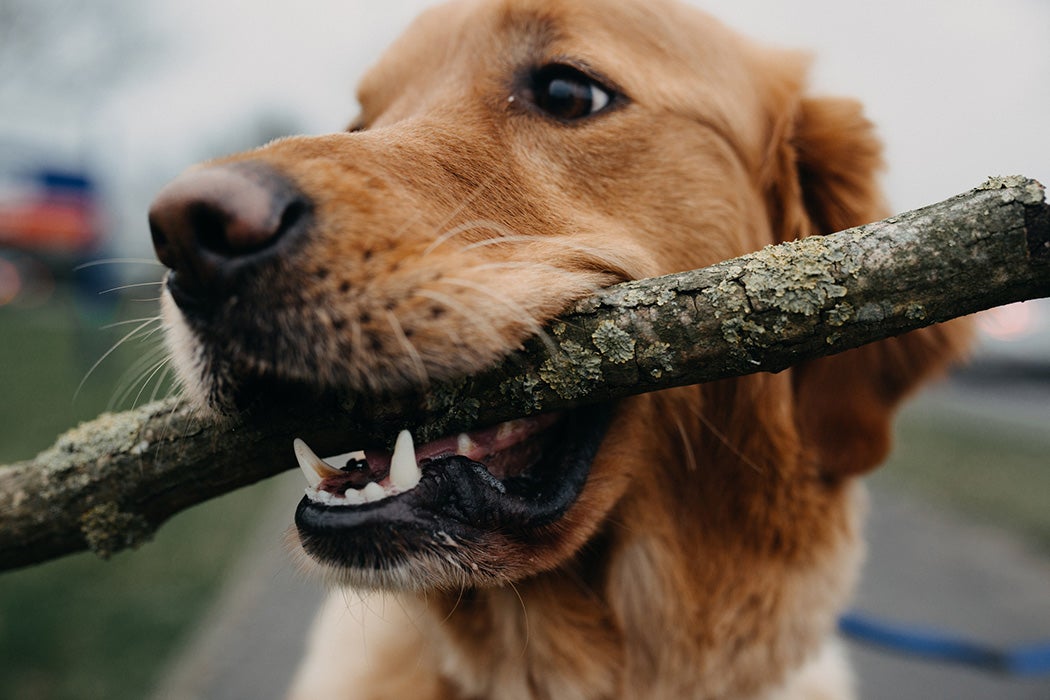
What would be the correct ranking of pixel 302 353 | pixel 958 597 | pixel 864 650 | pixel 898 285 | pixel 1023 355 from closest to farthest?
pixel 898 285
pixel 302 353
pixel 864 650
pixel 958 597
pixel 1023 355

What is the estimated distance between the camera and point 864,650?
5254 millimetres

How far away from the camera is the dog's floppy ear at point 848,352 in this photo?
7.68 feet

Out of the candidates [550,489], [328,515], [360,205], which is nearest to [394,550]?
[328,515]

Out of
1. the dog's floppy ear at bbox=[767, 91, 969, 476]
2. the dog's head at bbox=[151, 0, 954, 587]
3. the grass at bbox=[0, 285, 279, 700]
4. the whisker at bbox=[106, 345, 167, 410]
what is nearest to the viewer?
the dog's head at bbox=[151, 0, 954, 587]

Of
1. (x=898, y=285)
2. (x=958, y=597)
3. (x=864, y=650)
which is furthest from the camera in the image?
(x=958, y=597)

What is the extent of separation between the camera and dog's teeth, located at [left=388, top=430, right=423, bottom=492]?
1491 millimetres

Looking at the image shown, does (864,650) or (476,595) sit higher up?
(476,595)

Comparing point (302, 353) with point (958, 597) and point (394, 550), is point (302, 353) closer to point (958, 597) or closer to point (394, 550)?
point (394, 550)

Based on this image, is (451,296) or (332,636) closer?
(451,296)

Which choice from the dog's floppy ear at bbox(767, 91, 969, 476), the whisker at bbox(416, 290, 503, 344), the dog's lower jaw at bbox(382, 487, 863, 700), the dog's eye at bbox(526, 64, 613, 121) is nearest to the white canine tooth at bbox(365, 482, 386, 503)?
the whisker at bbox(416, 290, 503, 344)

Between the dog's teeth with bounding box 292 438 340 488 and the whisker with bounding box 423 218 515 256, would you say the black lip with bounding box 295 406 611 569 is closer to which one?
the dog's teeth with bounding box 292 438 340 488

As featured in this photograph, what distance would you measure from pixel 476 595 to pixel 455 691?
0.39 metres

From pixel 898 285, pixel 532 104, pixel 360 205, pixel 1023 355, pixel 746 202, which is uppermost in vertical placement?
pixel 1023 355

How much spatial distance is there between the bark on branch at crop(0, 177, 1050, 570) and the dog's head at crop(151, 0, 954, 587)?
0.08 meters
